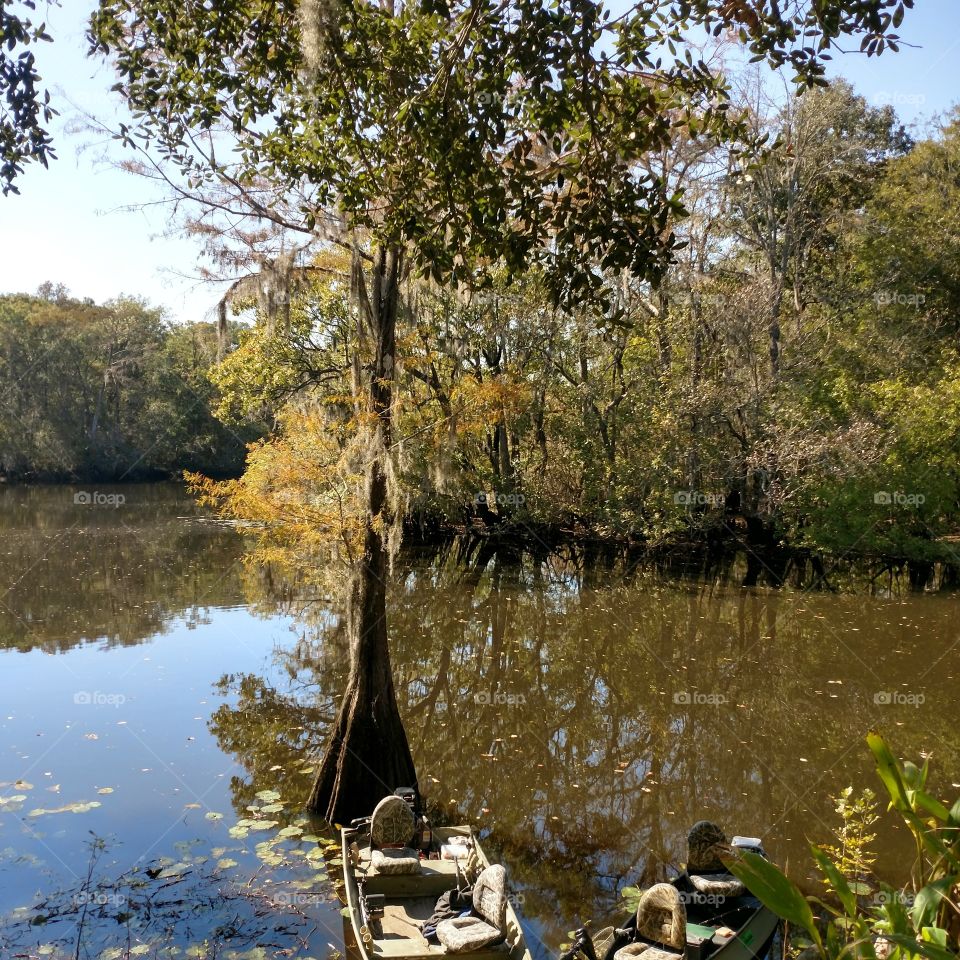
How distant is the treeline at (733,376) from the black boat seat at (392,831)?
12644 mm

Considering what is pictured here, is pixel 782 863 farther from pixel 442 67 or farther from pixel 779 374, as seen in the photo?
pixel 779 374

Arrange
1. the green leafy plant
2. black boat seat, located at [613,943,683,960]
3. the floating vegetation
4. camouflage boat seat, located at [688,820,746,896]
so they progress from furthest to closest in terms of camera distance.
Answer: camouflage boat seat, located at [688,820,746,896] → the floating vegetation → black boat seat, located at [613,943,683,960] → the green leafy plant

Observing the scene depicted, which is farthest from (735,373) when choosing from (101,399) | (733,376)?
(101,399)

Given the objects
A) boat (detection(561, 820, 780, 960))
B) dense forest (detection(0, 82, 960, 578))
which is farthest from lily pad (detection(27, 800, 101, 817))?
dense forest (detection(0, 82, 960, 578))

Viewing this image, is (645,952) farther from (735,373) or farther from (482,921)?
(735,373)

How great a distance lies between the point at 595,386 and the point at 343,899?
20254 mm

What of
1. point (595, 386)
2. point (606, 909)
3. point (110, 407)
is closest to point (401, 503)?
point (606, 909)

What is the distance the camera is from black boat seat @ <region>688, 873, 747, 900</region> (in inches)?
281

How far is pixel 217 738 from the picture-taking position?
39.8 ft

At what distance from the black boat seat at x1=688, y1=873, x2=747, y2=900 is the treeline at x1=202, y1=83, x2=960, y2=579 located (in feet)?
45.3

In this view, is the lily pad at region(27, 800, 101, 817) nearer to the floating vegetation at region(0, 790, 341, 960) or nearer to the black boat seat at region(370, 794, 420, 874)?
the floating vegetation at region(0, 790, 341, 960)

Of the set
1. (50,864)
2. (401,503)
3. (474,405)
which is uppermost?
(474,405)

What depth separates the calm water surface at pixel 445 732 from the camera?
824 centimetres

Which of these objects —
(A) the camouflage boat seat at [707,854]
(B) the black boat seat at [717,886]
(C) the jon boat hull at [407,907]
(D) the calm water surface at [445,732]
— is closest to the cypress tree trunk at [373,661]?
(D) the calm water surface at [445,732]
